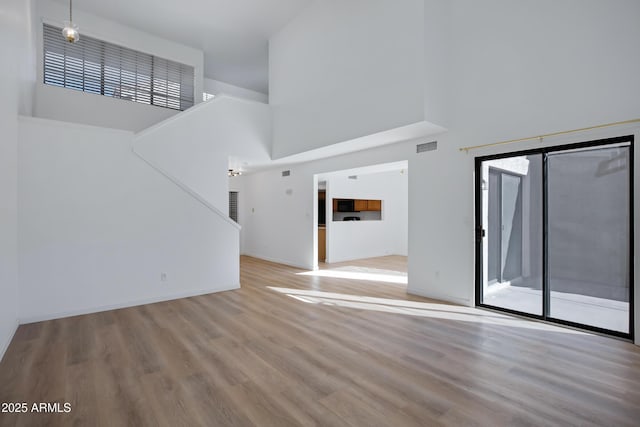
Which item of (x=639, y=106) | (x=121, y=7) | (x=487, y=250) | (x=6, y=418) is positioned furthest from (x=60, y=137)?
(x=639, y=106)

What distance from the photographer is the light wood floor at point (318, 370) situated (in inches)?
87.0

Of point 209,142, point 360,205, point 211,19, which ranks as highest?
point 211,19

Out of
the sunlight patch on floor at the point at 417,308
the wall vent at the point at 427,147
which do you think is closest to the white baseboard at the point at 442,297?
the sunlight patch on floor at the point at 417,308

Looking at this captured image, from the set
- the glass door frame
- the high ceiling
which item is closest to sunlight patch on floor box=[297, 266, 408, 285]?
the glass door frame

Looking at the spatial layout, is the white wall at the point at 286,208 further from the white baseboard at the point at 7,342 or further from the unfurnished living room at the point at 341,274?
the white baseboard at the point at 7,342

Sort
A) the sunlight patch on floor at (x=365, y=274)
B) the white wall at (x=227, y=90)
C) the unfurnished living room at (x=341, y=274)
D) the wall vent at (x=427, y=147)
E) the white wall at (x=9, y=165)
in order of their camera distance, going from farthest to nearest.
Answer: the white wall at (x=227, y=90) → the sunlight patch on floor at (x=365, y=274) → the wall vent at (x=427, y=147) → the white wall at (x=9, y=165) → the unfurnished living room at (x=341, y=274)

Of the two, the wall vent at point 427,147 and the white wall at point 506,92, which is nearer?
the white wall at point 506,92

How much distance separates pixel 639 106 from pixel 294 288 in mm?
5345

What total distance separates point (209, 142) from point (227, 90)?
5.27 meters

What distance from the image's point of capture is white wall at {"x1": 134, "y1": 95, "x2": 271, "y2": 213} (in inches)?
224

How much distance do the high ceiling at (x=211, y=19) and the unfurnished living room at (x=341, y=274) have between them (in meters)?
0.07

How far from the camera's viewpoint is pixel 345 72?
18.0 feet

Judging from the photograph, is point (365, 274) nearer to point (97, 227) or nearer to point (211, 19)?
point (97, 227)

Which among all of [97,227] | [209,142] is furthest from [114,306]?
[209,142]
